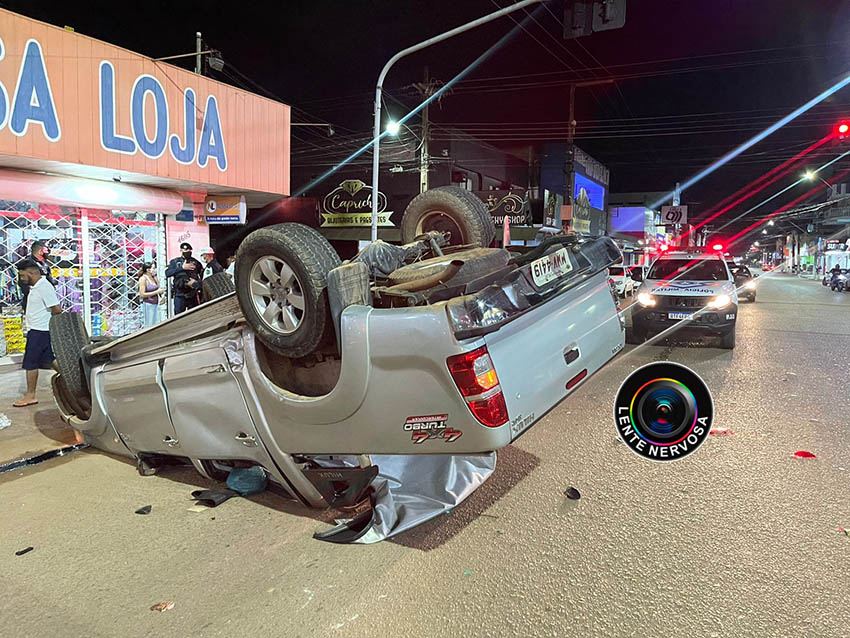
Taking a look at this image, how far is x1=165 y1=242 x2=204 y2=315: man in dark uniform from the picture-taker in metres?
9.14

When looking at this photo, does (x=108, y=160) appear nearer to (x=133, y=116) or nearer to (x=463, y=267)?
(x=133, y=116)

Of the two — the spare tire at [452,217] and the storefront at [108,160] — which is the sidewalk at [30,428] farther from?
the spare tire at [452,217]

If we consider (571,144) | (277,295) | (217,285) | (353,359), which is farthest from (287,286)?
(571,144)

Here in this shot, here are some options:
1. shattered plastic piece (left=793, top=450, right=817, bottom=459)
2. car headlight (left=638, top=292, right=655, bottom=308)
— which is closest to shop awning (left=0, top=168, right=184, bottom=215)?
car headlight (left=638, top=292, right=655, bottom=308)

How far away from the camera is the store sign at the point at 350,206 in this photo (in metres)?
28.6

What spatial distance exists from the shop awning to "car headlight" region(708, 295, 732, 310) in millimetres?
10370

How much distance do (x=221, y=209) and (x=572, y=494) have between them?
11.1 meters

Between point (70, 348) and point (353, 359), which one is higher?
point (353, 359)

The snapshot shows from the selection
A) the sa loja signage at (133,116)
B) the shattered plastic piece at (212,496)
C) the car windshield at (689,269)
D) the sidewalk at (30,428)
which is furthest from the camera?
the car windshield at (689,269)

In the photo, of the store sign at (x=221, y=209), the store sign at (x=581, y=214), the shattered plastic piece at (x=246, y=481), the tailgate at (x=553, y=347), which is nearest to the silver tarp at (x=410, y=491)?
the tailgate at (x=553, y=347)

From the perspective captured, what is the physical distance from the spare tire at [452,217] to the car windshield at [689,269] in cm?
788

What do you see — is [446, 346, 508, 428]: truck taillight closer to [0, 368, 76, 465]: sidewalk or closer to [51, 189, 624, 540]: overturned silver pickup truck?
[51, 189, 624, 540]: overturned silver pickup truck

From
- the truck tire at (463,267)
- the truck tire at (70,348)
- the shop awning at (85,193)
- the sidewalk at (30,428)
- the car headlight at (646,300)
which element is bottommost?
the sidewalk at (30,428)

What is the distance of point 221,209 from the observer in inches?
504
